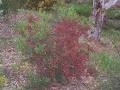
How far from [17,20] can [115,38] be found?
3.10 meters

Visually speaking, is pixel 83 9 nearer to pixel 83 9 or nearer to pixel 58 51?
pixel 83 9

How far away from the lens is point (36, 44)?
9148 mm

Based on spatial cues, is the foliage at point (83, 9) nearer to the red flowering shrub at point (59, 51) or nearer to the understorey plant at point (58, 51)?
the understorey plant at point (58, 51)

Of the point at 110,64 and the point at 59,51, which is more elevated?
the point at 59,51

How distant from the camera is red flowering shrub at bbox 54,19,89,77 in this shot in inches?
352

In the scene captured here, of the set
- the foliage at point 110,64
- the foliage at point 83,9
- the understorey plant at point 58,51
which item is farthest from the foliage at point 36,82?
the foliage at point 83,9

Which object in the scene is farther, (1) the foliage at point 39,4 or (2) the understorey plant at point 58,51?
(1) the foliage at point 39,4

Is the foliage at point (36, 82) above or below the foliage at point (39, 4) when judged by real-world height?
below

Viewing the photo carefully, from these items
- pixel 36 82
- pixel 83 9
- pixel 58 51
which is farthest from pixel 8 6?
pixel 36 82

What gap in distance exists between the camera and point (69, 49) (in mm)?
8977

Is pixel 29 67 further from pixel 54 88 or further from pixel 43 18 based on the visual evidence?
pixel 43 18

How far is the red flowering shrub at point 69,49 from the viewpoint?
8930 mm

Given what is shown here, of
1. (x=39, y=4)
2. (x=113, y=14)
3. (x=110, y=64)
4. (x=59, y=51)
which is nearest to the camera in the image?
(x=110, y=64)

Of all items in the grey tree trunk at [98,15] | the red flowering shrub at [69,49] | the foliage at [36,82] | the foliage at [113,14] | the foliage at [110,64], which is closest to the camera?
the foliage at [110,64]
